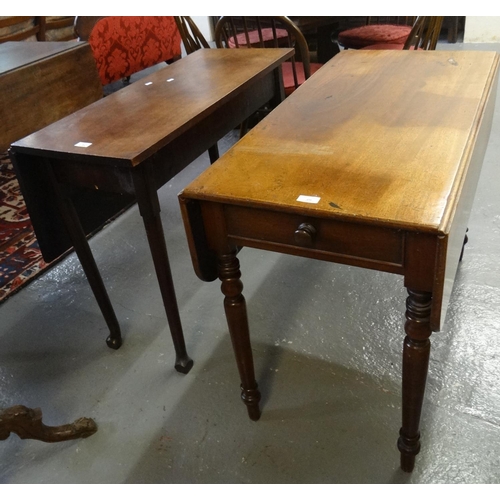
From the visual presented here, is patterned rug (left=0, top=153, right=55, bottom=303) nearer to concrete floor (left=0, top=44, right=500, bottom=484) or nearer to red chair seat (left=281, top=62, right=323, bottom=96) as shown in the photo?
concrete floor (left=0, top=44, right=500, bottom=484)

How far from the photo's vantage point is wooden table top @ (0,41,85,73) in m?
1.75

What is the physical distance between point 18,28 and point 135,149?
2.71 metres

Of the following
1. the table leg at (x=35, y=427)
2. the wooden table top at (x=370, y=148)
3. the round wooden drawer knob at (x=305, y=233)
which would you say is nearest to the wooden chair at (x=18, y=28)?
the wooden table top at (x=370, y=148)

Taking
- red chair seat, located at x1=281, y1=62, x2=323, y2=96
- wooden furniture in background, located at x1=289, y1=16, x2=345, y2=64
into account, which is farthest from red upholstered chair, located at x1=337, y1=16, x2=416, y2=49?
red chair seat, located at x1=281, y1=62, x2=323, y2=96

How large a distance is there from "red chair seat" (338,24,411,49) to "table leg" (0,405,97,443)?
8.64 ft

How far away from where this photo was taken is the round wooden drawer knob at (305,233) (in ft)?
2.96

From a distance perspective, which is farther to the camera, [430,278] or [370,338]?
[370,338]

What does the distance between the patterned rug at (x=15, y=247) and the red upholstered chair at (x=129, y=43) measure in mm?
1093

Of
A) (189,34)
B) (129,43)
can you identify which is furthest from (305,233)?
(129,43)

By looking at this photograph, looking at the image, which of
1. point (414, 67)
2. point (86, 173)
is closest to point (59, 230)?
point (86, 173)

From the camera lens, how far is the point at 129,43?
3492 mm
